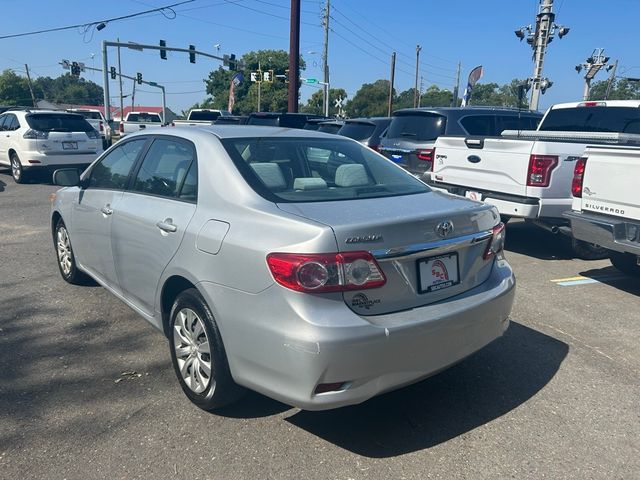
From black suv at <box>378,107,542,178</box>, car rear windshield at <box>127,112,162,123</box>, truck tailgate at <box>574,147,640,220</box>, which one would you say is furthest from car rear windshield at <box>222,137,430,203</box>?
car rear windshield at <box>127,112,162,123</box>

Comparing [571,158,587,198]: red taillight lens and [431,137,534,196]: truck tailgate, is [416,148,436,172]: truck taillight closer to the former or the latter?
[431,137,534,196]: truck tailgate

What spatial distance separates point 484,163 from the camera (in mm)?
6703

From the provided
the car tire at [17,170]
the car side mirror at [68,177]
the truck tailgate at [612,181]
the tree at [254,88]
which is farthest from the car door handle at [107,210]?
the tree at [254,88]

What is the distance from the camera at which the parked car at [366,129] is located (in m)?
10.6

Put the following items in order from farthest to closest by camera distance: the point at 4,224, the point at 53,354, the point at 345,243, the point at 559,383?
1. the point at 4,224
2. the point at 53,354
3. the point at 559,383
4. the point at 345,243

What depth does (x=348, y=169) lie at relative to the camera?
3643mm

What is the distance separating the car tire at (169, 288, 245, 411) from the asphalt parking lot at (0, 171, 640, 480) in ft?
0.49

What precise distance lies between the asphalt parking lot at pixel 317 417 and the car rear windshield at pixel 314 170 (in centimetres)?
128

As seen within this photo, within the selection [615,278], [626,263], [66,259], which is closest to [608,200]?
[626,263]

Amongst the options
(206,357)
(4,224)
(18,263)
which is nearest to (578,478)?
(206,357)

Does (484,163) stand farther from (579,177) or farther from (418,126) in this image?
(418,126)

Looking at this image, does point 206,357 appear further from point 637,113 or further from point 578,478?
point 637,113

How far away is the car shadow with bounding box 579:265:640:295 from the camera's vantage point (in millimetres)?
5801

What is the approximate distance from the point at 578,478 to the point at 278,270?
1.78 meters
